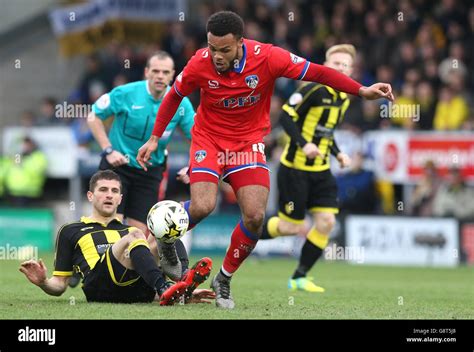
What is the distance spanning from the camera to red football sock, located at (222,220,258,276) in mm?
8930

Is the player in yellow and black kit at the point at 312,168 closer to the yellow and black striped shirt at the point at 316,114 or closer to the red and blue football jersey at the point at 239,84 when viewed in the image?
the yellow and black striped shirt at the point at 316,114

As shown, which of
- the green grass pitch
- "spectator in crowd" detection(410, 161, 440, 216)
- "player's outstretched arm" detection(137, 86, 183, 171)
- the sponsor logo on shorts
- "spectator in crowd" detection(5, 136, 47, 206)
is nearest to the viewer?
the green grass pitch

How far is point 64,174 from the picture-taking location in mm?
20766

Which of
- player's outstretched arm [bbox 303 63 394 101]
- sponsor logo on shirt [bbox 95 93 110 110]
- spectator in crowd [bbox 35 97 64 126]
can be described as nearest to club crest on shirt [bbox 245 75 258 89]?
player's outstretched arm [bbox 303 63 394 101]

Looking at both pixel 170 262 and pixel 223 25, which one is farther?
pixel 170 262

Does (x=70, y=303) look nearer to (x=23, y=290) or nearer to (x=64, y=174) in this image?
(x=23, y=290)

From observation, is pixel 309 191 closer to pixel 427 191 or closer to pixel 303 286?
pixel 303 286

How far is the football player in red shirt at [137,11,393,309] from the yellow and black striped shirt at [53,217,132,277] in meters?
0.72

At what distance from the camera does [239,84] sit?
8.61 meters

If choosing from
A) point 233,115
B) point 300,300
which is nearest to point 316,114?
point 300,300

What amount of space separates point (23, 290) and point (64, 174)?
1067 cm

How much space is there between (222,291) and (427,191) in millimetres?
9431

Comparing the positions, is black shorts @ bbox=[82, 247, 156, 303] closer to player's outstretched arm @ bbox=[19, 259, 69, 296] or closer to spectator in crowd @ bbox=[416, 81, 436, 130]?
player's outstretched arm @ bbox=[19, 259, 69, 296]

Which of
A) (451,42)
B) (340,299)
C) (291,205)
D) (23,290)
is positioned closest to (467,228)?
(451,42)
